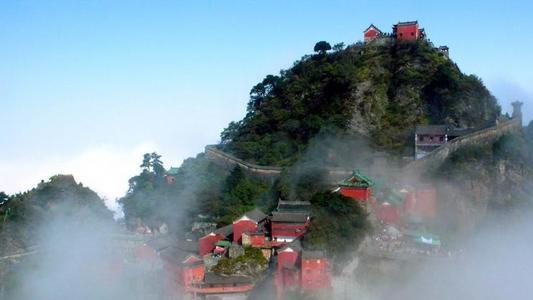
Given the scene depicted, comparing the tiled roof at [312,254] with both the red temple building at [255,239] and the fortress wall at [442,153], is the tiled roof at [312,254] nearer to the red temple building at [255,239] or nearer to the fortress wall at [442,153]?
the red temple building at [255,239]

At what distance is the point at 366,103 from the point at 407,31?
507 cm

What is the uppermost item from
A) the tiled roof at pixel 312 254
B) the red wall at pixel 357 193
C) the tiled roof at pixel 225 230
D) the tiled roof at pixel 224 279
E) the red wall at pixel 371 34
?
the red wall at pixel 371 34

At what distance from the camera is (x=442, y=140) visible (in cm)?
2739

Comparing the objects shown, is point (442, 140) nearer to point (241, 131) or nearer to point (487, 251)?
point (487, 251)

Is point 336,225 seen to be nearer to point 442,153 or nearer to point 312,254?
point 312,254

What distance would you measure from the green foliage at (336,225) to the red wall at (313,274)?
790mm

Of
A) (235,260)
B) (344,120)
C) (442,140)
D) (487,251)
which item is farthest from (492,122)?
(235,260)

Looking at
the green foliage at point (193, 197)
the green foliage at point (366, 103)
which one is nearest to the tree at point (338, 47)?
the green foliage at point (366, 103)

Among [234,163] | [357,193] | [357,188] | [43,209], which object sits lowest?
[43,209]

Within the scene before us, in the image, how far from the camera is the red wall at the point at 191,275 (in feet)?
68.5

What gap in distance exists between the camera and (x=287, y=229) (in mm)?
21312

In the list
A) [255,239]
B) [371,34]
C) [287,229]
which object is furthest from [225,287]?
[371,34]

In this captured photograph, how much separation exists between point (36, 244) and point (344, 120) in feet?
45.7

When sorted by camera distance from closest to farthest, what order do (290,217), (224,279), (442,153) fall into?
1. (224,279)
2. (290,217)
3. (442,153)
